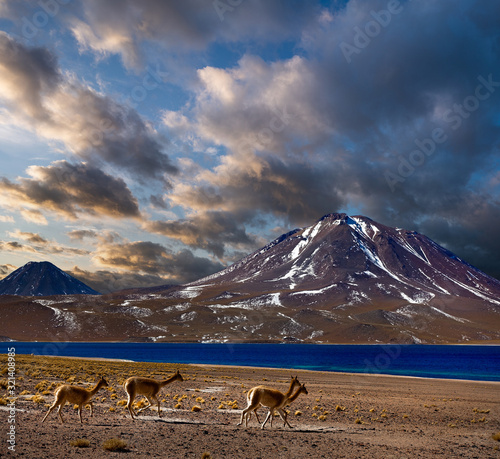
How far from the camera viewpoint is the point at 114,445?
1278 cm

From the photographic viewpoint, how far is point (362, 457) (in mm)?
13945

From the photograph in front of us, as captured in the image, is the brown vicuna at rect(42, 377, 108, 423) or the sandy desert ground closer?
the sandy desert ground

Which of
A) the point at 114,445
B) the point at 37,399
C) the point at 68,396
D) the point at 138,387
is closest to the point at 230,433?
the point at 138,387

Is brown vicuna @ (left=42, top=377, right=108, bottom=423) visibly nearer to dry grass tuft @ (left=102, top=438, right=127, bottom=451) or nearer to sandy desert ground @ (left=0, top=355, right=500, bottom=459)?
sandy desert ground @ (left=0, top=355, right=500, bottom=459)

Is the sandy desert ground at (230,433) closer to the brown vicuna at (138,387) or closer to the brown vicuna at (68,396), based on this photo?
the brown vicuna at (68,396)

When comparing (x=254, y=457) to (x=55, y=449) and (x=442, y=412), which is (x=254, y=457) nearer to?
(x=55, y=449)

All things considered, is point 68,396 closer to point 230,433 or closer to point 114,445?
point 114,445

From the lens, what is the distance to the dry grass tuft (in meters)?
12.7

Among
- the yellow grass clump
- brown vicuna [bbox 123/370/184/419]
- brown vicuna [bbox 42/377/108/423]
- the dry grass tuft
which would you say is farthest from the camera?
the yellow grass clump

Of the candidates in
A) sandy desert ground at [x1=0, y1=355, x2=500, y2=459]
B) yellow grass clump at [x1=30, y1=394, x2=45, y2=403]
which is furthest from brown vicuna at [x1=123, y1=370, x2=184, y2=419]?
yellow grass clump at [x1=30, y1=394, x2=45, y2=403]

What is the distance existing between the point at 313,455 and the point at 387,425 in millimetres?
8735

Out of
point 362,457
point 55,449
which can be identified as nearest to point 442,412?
point 362,457

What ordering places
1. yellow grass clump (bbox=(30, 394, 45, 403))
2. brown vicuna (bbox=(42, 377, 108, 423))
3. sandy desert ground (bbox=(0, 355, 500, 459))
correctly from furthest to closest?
1. yellow grass clump (bbox=(30, 394, 45, 403))
2. brown vicuna (bbox=(42, 377, 108, 423))
3. sandy desert ground (bbox=(0, 355, 500, 459))

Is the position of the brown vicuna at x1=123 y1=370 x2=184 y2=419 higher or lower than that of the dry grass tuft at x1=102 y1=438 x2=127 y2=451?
higher
